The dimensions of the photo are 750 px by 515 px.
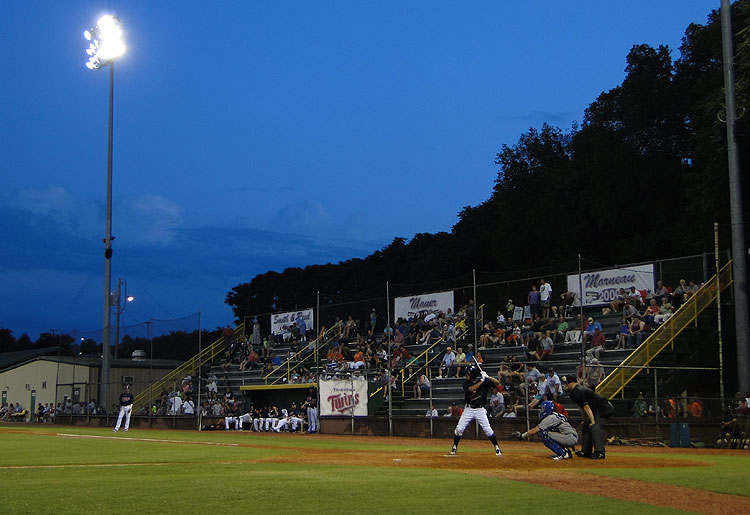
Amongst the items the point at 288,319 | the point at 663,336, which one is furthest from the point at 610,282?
the point at 288,319

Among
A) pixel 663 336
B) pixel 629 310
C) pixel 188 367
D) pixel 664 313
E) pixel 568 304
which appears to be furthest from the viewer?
pixel 188 367

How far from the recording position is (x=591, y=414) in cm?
1495

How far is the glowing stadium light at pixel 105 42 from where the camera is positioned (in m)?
44.5

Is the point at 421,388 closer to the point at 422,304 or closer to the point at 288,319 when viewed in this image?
the point at 422,304

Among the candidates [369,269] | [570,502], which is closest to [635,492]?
[570,502]

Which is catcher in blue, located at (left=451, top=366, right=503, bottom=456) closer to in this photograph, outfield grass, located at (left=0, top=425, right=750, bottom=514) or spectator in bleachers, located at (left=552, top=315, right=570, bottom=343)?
outfield grass, located at (left=0, top=425, right=750, bottom=514)

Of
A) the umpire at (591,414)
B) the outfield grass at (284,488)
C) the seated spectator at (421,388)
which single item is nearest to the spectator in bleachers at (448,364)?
the seated spectator at (421,388)

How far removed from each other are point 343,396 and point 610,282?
10530 mm

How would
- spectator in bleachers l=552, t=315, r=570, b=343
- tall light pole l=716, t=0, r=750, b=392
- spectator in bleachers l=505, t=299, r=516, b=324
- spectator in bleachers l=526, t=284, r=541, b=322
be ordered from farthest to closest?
spectator in bleachers l=505, t=299, r=516, b=324 < spectator in bleachers l=526, t=284, r=541, b=322 < spectator in bleachers l=552, t=315, r=570, b=343 < tall light pole l=716, t=0, r=750, b=392

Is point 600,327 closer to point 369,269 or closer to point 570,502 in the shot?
point 570,502

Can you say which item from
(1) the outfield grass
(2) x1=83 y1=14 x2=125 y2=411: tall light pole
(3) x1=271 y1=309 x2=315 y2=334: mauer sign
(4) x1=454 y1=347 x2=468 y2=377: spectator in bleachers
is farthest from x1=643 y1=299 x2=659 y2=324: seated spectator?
(2) x1=83 y1=14 x2=125 y2=411: tall light pole

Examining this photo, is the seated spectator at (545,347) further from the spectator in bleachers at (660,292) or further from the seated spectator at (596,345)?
the spectator in bleachers at (660,292)

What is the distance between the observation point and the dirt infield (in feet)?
30.3

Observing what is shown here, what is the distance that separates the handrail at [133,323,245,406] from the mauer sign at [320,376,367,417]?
12.9m
